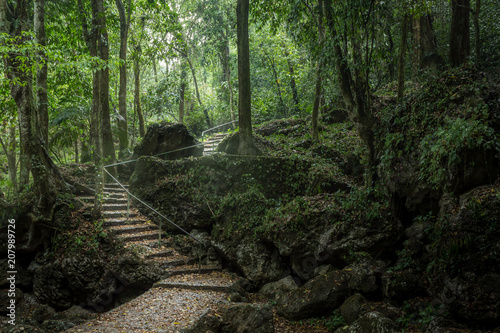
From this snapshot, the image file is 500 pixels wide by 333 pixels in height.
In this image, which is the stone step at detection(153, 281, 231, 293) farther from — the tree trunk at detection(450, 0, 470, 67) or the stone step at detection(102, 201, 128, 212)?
the tree trunk at detection(450, 0, 470, 67)

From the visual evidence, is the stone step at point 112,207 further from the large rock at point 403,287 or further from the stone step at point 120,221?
the large rock at point 403,287

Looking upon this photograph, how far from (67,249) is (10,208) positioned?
2211 millimetres

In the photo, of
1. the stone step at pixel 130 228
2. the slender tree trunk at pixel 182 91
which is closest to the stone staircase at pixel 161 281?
the stone step at pixel 130 228

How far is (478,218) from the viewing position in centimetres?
504

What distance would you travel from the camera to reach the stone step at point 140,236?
9.24 meters

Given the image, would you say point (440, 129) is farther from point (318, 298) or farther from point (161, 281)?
point (161, 281)

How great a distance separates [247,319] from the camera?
5680 mm

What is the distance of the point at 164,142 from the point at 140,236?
16.1 ft

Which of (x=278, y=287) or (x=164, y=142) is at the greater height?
(x=164, y=142)

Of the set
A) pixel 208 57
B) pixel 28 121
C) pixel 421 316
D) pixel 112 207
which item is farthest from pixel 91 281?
pixel 208 57

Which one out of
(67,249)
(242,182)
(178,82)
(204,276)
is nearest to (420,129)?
(242,182)

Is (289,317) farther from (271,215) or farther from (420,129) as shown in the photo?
(420,129)

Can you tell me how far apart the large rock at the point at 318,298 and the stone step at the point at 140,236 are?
4.90 meters

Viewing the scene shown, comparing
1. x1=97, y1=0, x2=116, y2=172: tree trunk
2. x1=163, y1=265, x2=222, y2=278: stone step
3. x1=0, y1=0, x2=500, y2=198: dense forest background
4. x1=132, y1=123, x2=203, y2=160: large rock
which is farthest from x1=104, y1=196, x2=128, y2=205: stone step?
x1=163, y1=265, x2=222, y2=278: stone step
